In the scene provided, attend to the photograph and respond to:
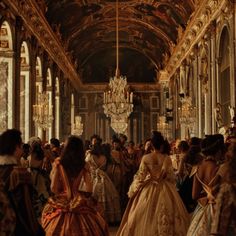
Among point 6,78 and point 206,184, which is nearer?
point 206,184

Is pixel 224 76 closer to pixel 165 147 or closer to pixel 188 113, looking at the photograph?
pixel 188 113

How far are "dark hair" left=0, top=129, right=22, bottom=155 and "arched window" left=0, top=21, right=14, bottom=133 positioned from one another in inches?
513

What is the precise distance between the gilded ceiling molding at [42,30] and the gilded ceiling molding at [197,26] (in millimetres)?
6353

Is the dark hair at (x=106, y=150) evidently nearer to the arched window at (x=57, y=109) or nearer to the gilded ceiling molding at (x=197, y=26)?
the gilded ceiling molding at (x=197, y=26)

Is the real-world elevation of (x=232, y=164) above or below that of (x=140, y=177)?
above

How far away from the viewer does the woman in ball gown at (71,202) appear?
268 inches

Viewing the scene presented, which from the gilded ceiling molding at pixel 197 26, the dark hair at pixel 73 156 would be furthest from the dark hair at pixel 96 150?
the gilded ceiling molding at pixel 197 26

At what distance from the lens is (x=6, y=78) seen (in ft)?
60.2

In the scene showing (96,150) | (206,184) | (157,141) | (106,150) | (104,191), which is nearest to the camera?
(206,184)

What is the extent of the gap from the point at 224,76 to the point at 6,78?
7316 millimetres

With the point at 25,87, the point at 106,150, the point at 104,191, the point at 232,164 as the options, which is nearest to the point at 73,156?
the point at 232,164

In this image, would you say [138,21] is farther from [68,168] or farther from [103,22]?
[68,168]

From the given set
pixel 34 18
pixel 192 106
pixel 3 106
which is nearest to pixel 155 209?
pixel 3 106

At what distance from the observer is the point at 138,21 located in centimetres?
3362
